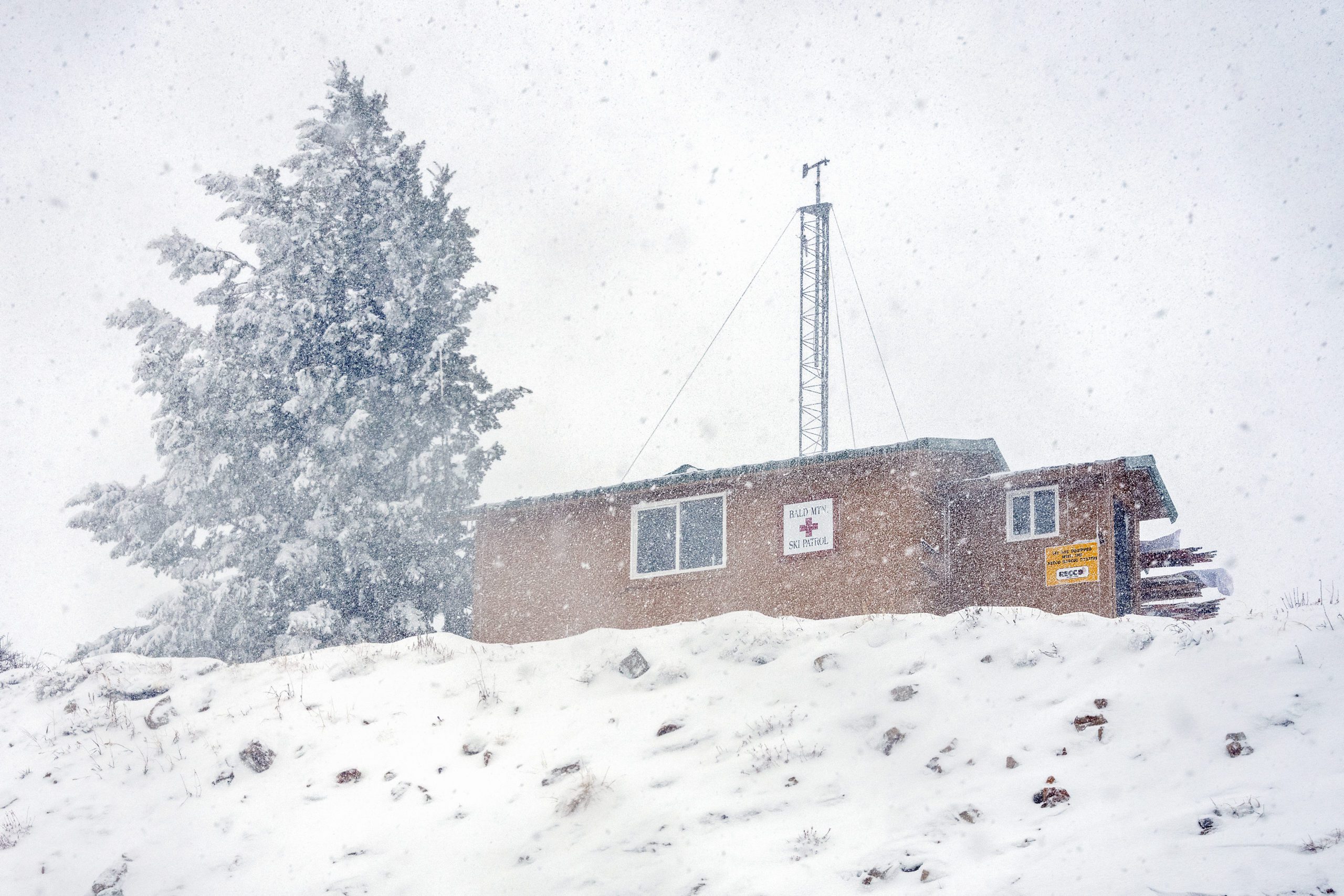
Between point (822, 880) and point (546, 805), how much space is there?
2925mm

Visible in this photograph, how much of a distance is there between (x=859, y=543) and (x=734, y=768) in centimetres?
809

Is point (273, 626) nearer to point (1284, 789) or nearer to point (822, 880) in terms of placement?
point (822, 880)

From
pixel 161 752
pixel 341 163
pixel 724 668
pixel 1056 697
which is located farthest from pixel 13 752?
pixel 341 163

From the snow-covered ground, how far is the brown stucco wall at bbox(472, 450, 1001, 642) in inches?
167

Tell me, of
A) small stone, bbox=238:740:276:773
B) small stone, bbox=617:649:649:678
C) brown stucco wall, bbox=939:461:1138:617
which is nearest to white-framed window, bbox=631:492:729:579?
brown stucco wall, bbox=939:461:1138:617

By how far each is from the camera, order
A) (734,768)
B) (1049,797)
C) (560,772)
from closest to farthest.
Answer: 1. (1049,797)
2. (734,768)
3. (560,772)

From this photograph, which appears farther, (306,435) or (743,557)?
(306,435)

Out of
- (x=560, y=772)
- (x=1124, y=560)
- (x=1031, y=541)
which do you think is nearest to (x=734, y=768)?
(x=560, y=772)

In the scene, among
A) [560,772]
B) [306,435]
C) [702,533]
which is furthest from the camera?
[306,435]

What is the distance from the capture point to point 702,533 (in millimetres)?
18094

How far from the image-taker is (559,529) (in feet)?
63.4

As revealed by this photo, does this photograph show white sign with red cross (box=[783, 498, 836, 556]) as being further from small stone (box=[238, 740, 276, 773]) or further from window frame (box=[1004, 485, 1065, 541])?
small stone (box=[238, 740, 276, 773])

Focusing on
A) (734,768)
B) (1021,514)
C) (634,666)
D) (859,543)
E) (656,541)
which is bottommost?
(734,768)

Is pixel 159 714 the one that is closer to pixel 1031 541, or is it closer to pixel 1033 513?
pixel 1031 541
